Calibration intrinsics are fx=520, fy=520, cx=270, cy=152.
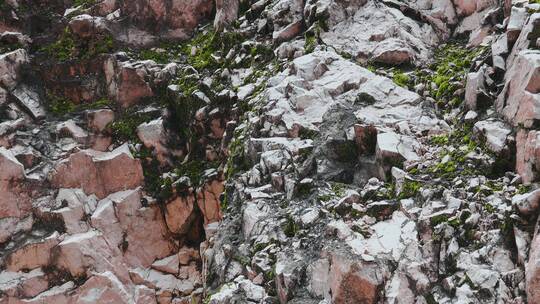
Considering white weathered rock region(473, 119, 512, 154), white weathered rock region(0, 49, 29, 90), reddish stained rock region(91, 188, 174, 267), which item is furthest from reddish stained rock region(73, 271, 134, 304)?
white weathered rock region(473, 119, 512, 154)

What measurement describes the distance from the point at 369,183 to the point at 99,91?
332 inches

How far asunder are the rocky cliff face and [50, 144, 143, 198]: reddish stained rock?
1.3 inches

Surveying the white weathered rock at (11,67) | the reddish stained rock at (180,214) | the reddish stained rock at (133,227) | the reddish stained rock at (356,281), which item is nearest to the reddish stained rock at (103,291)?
the reddish stained rock at (133,227)

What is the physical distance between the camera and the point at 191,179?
478 inches

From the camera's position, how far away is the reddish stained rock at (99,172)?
40.1ft

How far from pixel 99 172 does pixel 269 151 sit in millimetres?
5034

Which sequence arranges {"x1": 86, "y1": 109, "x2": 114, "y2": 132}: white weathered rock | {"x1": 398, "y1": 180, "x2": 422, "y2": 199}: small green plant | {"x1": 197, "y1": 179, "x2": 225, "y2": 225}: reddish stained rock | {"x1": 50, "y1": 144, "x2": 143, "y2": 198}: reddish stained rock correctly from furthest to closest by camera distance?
{"x1": 86, "y1": 109, "x2": 114, "y2": 132}: white weathered rock → {"x1": 50, "y1": 144, "x2": 143, "y2": 198}: reddish stained rock → {"x1": 197, "y1": 179, "x2": 225, "y2": 225}: reddish stained rock → {"x1": 398, "y1": 180, "x2": 422, "y2": 199}: small green plant

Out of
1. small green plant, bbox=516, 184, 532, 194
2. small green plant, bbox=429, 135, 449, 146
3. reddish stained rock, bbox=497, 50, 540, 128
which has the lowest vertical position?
small green plant, bbox=429, 135, 449, 146

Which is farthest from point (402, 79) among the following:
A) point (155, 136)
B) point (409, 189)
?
point (155, 136)

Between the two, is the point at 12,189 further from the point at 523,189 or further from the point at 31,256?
the point at 523,189

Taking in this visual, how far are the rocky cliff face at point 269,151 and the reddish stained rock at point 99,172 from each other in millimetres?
33

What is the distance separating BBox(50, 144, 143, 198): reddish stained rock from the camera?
12.2 meters

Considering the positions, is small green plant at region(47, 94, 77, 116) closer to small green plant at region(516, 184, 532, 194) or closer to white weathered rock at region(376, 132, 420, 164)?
white weathered rock at region(376, 132, 420, 164)

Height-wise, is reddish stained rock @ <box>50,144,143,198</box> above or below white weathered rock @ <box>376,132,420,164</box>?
below
